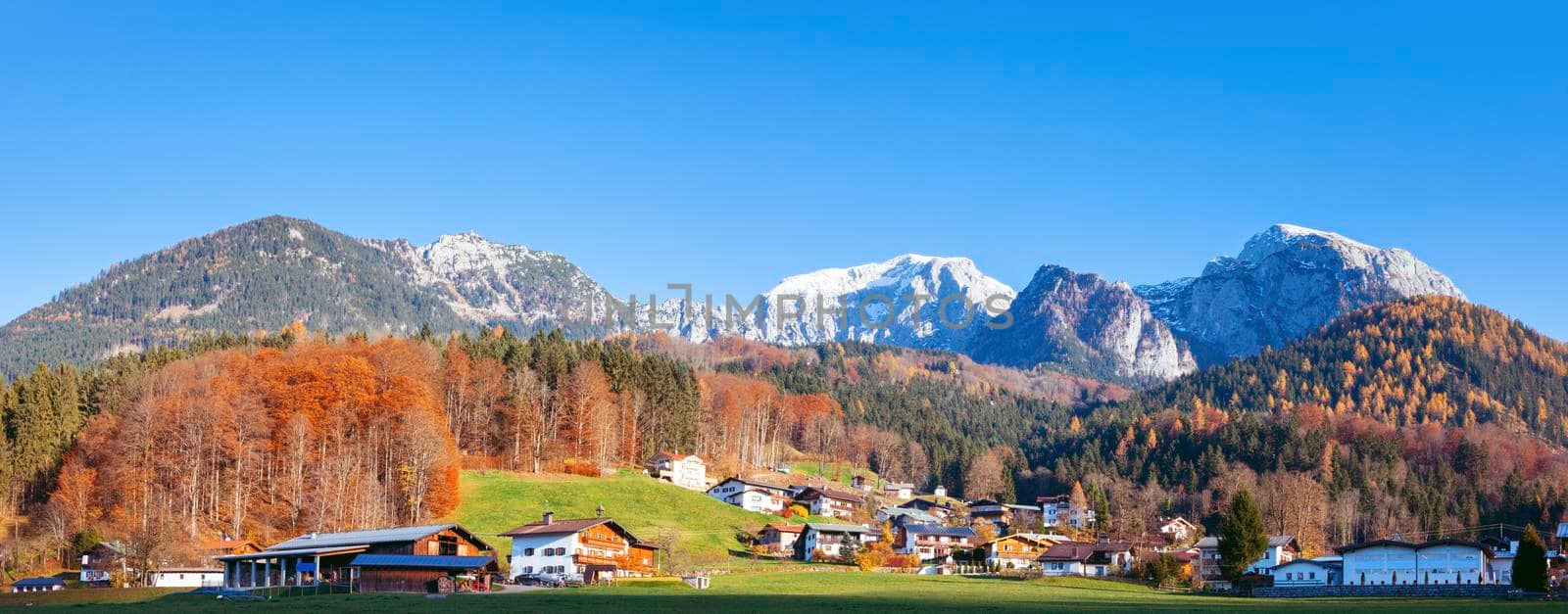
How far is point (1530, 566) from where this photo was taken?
81.4 meters

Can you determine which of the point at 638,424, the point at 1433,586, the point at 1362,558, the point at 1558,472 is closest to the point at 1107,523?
the point at 1362,558

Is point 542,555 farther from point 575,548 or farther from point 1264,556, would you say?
point 1264,556

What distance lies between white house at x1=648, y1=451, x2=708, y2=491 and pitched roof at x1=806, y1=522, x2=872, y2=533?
2465 cm

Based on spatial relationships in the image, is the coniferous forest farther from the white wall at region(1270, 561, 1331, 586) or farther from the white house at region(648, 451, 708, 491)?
the white wall at region(1270, 561, 1331, 586)

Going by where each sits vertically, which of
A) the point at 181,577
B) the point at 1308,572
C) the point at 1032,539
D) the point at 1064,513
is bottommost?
the point at 1064,513

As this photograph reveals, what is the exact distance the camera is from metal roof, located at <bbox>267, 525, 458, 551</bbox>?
80.8m

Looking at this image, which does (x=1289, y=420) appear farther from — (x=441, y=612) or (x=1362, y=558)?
(x=441, y=612)

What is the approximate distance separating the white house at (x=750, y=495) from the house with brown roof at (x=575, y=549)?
48.1m

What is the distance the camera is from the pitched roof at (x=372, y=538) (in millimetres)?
80812

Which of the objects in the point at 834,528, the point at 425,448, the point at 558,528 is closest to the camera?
the point at 558,528

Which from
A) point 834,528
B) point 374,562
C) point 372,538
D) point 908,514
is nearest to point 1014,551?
point 834,528

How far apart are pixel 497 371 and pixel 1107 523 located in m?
73.4

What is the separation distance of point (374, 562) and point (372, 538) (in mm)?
4813

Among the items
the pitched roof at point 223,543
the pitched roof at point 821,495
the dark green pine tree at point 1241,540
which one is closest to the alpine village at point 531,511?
the dark green pine tree at point 1241,540
